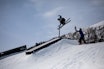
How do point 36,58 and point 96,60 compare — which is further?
point 36,58

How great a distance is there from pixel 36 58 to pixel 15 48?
9.94 metres

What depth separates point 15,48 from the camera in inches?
805

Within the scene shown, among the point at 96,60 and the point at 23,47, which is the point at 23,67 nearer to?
the point at 96,60

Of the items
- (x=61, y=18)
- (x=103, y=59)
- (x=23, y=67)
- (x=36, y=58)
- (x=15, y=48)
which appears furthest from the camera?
(x=15, y=48)

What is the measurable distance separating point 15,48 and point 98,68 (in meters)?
16.2

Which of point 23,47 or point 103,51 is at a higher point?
point 103,51

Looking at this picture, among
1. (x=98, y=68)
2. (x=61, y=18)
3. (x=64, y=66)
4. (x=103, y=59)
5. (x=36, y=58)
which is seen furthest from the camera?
(x=61, y=18)

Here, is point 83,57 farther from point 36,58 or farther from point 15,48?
point 15,48

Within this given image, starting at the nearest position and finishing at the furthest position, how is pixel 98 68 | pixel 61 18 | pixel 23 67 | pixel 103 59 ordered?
1. pixel 98 68
2. pixel 103 59
3. pixel 23 67
4. pixel 61 18

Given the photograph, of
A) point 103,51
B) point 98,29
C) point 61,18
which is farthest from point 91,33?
point 103,51

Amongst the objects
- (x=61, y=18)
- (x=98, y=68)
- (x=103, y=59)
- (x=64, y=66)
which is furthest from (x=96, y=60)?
(x=61, y=18)

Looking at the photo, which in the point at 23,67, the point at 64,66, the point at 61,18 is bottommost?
the point at 23,67

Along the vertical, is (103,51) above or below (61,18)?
below

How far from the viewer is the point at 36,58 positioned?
11.6 meters
